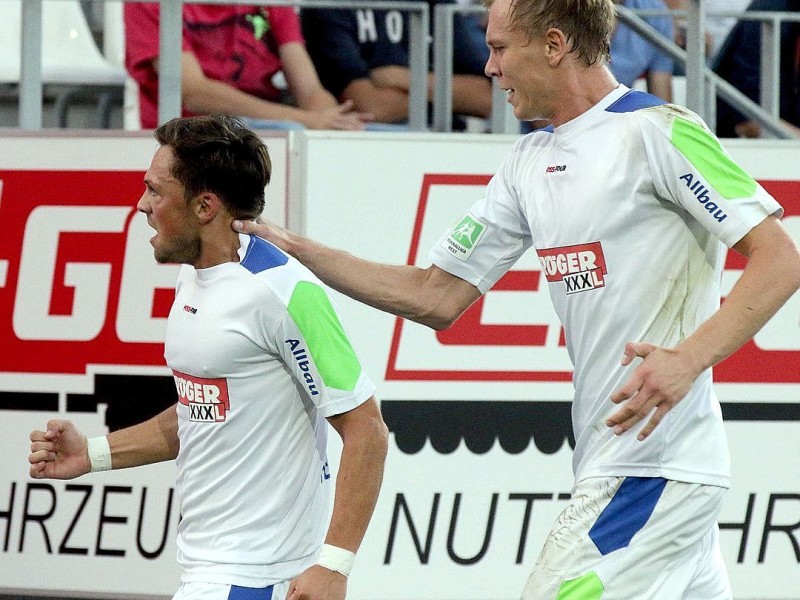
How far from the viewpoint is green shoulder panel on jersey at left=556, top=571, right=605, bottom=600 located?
2883 mm

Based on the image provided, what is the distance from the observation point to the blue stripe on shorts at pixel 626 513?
291cm

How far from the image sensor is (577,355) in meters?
3.07

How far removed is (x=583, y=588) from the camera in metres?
2.89

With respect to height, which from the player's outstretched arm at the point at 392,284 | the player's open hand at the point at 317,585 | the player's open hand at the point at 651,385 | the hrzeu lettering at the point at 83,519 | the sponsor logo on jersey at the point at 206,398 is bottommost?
the hrzeu lettering at the point at 83,519

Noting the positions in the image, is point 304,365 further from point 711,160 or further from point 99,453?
point 711,160

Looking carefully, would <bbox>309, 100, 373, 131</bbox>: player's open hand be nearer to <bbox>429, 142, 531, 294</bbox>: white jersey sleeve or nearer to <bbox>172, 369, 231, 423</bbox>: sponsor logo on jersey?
<bbox>429, 142, 531, 294</bbox>: white jersey sleeve

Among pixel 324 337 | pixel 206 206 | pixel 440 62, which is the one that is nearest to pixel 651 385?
pixel 324 337

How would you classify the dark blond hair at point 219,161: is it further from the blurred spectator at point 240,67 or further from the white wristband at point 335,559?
the blurred spectator at point 240,67

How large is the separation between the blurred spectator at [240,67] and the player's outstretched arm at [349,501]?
2937mm

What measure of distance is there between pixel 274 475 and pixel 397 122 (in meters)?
3.37

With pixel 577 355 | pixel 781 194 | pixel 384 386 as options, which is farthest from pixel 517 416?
pixel 577 355

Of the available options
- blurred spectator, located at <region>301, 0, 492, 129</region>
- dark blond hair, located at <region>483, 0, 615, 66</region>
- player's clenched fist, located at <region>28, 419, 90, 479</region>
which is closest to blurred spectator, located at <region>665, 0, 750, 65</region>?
blurred spectator, located at <region>301, 0, 492, 129</region>

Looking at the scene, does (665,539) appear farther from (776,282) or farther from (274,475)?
(274,475)

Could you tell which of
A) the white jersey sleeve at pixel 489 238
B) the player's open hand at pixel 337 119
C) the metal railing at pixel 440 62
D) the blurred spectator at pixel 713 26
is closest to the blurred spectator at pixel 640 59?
the metal railing at pixel 440 62
